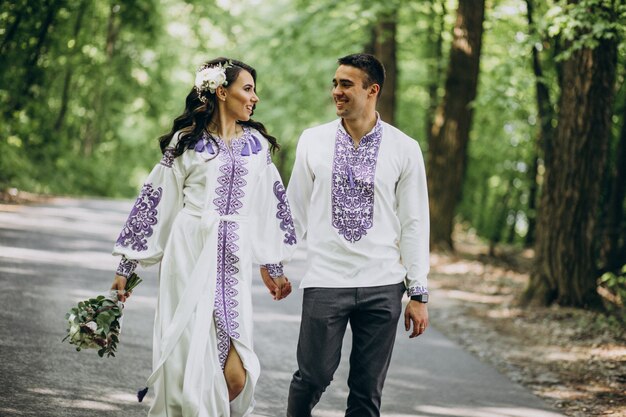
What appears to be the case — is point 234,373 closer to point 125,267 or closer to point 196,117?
point 125,267

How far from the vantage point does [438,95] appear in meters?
23.6

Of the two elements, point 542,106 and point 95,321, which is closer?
point 95,321

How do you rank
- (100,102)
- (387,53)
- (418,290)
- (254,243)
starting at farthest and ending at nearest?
1. (100,102)
2. (387,53)
3. (254,243)
4. (418,290)

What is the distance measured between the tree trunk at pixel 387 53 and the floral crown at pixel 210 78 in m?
13.1

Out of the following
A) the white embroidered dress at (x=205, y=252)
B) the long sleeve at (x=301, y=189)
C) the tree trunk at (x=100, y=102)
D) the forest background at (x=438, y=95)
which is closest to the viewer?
the white embroidered dress at (x=205, y=252)

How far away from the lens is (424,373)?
756cm

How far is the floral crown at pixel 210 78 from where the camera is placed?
4.57 m

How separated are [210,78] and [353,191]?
3.33 ft

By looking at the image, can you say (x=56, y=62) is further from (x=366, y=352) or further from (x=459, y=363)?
(x=366, y=352)

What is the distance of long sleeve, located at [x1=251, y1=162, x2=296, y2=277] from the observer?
471cm

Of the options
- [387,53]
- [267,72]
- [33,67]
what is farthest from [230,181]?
[267,72]

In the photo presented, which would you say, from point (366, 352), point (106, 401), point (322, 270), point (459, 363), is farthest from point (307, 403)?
point (459, 363)

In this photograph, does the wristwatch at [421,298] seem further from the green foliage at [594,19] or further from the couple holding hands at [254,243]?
the green foliage at [594,19]

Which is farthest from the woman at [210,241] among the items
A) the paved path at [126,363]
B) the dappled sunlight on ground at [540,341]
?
the dappled sunlight on ground at [540,341]
